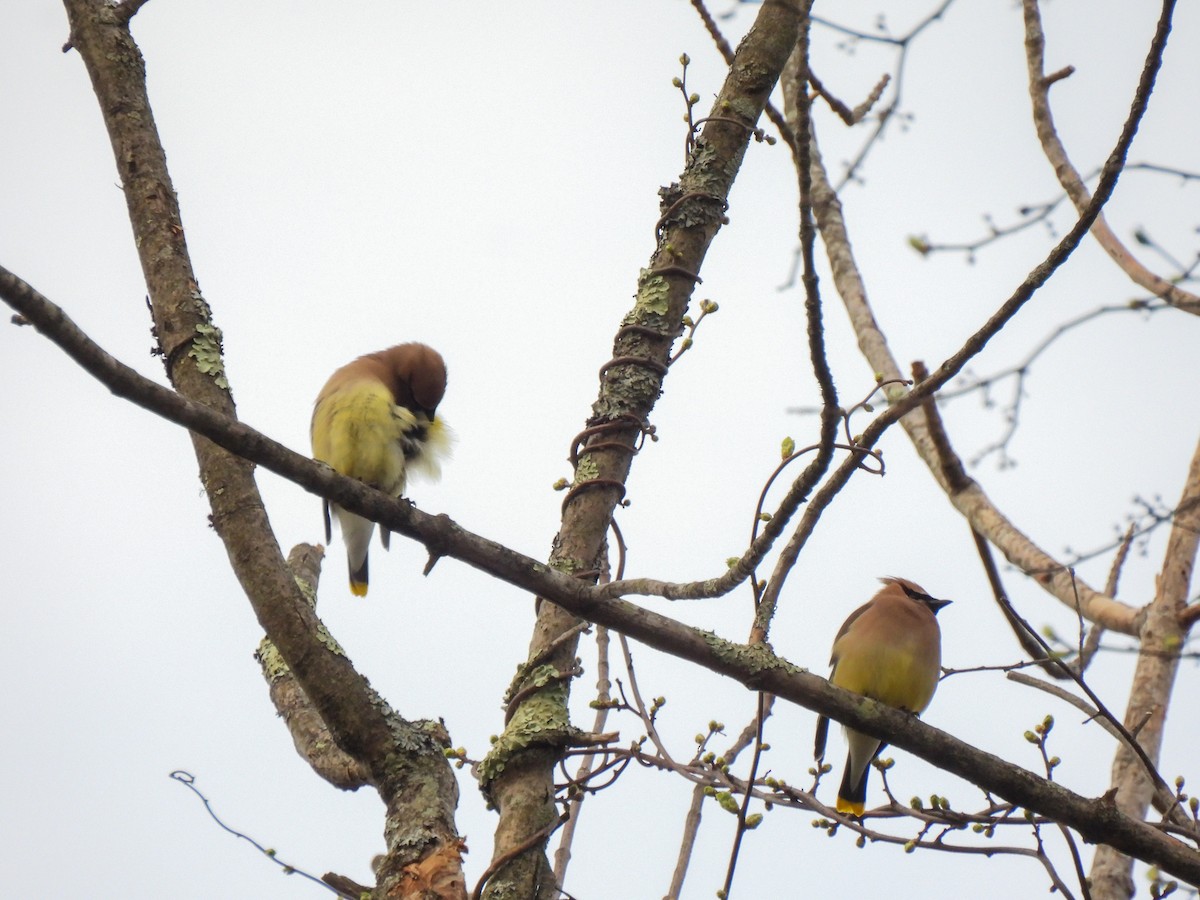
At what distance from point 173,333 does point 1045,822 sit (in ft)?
9.11

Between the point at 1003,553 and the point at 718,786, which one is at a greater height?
the point at 1003,553

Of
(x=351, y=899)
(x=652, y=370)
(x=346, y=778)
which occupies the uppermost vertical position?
(x=652, y=370)

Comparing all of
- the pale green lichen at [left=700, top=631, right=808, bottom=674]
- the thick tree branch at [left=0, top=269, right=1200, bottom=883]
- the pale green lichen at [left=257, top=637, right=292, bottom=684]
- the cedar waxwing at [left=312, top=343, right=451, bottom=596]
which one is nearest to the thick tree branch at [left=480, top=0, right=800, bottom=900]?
the thick tree branch at [left=0, top=269, right=1200, bottom=883]

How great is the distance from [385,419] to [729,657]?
242 centimetres

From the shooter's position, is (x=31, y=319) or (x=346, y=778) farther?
(x=346, y=778)

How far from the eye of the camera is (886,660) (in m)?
5.60

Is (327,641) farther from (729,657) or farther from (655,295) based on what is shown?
(655,295)

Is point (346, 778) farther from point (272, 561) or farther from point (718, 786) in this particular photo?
point (718, 786)

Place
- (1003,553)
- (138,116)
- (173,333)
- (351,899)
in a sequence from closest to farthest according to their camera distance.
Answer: (351,899), (173,333), (138,116), (1003,553)

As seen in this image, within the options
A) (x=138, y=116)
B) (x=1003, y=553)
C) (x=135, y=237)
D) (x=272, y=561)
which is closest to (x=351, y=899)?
(x=272, y=561)

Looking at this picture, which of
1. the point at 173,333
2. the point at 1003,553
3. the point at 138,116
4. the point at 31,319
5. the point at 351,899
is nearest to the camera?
the point at 31,319

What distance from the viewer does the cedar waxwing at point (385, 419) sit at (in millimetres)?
5266

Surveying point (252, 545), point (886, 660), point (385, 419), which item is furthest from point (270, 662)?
point (886, 660)

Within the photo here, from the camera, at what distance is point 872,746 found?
19.2ft
